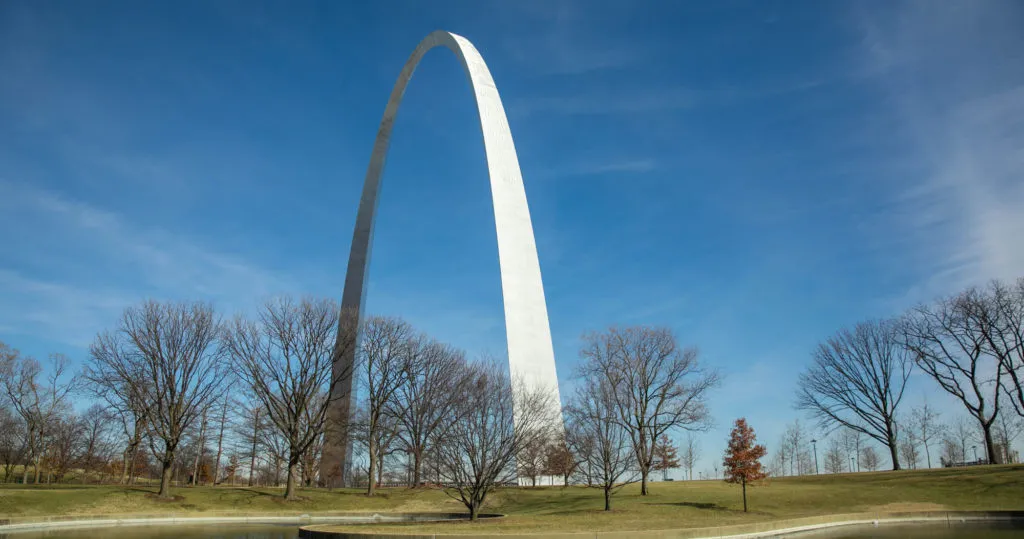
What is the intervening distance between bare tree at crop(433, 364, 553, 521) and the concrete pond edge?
175 inches

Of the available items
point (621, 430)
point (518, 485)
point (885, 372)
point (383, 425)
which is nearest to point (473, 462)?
point (621, 430)

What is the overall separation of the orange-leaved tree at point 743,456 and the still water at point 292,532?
447 cm

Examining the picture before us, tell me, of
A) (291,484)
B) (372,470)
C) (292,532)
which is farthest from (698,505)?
(291,484)

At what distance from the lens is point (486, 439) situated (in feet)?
66.2

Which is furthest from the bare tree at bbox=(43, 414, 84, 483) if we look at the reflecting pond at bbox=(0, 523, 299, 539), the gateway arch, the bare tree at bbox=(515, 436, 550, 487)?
the bare tree at bbox=(515, 436, 550, 487)

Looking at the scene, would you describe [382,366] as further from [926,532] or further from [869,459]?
[869,459]

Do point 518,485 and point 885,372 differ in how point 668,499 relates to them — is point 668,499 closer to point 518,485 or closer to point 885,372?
point 518,485

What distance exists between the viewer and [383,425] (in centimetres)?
3472

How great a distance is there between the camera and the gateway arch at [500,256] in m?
26.0

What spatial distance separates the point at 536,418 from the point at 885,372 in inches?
1118

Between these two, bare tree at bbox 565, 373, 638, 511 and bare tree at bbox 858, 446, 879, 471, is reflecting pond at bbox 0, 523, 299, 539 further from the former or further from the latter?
bare tree at bbox 858, 446, 879, 471

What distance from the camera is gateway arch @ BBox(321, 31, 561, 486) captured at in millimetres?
26031

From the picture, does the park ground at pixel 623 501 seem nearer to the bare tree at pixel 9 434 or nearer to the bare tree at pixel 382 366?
the bare tree at pixel 382 366

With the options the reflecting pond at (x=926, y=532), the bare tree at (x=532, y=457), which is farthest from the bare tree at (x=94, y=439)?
the reflecting pond at (x=926, y=532)
